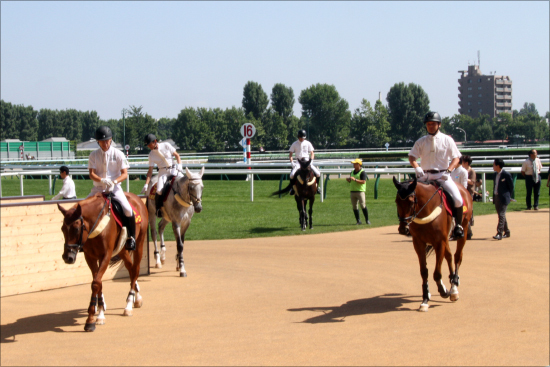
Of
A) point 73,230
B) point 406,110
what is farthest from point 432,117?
point 406,110

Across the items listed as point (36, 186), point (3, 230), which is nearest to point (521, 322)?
point (3, 230)

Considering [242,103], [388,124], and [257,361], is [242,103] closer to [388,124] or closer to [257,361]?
[388,124]

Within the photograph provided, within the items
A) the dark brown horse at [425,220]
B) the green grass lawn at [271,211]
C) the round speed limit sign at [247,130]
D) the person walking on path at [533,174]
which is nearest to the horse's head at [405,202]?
the dark brown horse at [425,220]

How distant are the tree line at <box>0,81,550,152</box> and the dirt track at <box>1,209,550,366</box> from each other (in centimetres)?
6157

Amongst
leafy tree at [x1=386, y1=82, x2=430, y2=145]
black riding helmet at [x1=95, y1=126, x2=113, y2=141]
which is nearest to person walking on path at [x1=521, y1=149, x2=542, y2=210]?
black riding helmet at [x1=95, y1=126, x2=113, y2=141]

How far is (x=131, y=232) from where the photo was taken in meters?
7.90

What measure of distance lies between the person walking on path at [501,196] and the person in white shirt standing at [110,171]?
946 cm

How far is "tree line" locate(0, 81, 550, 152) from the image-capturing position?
7850 centimetres

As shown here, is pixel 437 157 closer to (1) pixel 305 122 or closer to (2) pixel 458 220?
(2) pixel 458 220

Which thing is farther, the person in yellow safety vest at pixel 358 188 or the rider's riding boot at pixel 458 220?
the person in yellow safety vest at pixel 358 188

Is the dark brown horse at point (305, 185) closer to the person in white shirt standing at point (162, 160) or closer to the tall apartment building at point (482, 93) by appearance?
the person in white shirt standing at point (162, 160)

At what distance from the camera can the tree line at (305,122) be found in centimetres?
7850

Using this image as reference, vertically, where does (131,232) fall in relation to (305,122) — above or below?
below

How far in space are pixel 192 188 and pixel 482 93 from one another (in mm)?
162987
